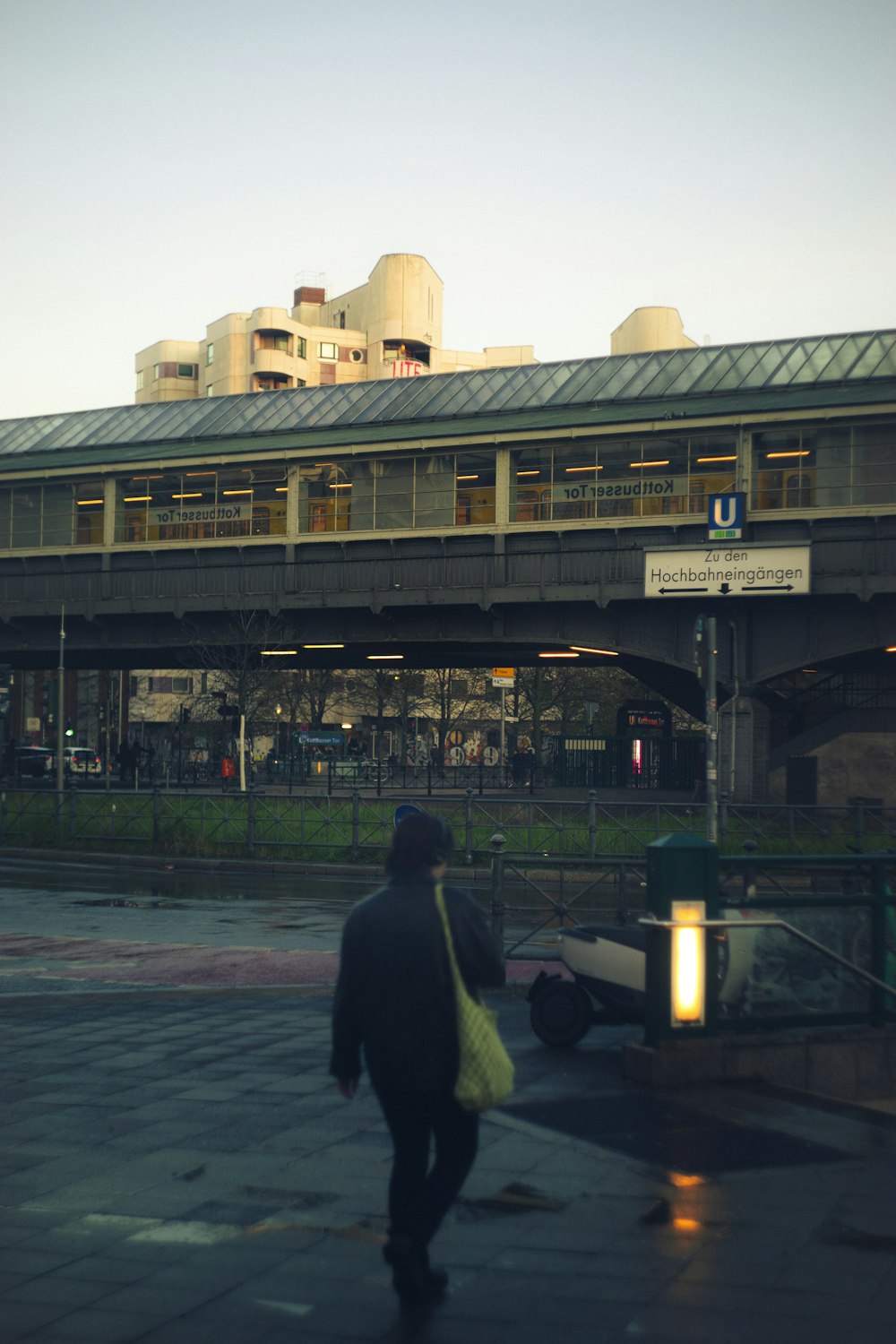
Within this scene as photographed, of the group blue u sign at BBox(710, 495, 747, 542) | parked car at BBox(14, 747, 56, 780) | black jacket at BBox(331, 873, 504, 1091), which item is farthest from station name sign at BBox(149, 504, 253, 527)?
black jacket at BBox(331, 873, 504, 1091)

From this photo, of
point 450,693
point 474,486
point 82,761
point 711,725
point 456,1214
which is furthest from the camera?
point 450,693

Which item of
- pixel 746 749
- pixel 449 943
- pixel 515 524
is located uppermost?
pixel 515 524

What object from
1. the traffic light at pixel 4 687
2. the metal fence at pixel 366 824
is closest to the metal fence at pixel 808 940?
the metal fence at pixel 366 824

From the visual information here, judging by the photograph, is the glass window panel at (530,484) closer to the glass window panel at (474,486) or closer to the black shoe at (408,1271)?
the glass window panel at (474,486)

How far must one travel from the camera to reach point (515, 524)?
33906 mm

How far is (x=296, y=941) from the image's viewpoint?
51.1 ft

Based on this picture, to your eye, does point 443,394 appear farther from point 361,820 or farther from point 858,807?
point 858,807

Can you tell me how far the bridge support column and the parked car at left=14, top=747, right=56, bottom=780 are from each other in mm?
32268

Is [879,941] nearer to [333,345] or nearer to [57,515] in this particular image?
[57,515]

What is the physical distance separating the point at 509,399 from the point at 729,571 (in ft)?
33.1

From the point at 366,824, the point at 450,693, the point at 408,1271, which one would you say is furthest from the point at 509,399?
the point at 450,693

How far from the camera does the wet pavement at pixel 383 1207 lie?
438 centimetres

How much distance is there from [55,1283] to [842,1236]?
9.50 ft

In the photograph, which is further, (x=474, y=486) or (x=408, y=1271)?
(x=474, y=486)
